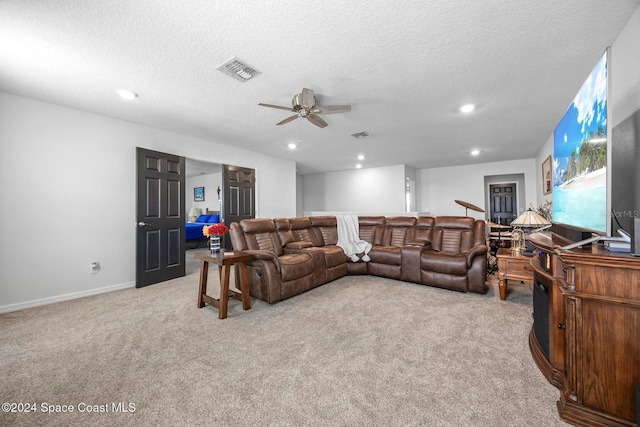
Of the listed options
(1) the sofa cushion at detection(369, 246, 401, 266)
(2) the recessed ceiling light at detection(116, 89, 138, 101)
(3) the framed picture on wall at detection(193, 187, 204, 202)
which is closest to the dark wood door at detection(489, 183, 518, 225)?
(1) the sofa cushion at detection(369, 246, 401, 266)

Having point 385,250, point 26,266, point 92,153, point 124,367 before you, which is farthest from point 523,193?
point 26,266

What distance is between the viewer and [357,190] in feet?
28.6

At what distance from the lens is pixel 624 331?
1205 millimetres

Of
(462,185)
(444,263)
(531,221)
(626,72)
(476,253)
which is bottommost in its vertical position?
(444,263)

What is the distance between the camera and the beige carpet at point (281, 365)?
1.36m

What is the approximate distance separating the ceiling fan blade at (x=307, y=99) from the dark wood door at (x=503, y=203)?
7524 mm

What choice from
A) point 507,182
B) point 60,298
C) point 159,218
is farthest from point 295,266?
point 507,182

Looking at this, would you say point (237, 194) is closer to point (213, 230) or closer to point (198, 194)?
point (213, 230)

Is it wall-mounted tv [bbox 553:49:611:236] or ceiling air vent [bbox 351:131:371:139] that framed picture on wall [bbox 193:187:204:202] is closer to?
ceiling air vent [bbox 351:131:371:139]

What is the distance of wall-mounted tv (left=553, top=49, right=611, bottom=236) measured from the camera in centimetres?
156

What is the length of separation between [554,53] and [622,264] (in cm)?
204

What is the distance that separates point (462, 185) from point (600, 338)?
750 centimetres

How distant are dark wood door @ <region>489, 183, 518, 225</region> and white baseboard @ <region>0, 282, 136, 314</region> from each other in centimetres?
→ 933

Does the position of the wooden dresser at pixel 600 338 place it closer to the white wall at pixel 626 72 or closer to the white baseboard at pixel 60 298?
the white wall at pixel 626 72
